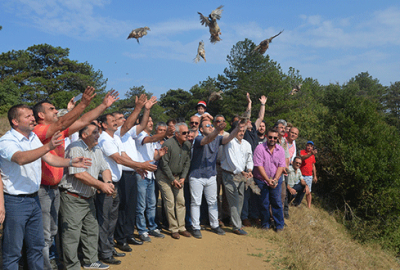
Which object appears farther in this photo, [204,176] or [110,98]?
[204,176]

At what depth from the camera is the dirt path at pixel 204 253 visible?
17.1 feet

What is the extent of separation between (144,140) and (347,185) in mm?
8693

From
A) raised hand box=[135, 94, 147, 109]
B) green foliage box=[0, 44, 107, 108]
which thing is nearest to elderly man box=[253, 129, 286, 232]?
raised hand box=[135, 94, 147, 109]

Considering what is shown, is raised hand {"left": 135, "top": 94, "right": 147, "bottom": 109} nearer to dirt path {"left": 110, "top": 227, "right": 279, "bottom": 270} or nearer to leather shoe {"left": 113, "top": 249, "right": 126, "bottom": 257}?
leather shoe {"left": 113, "top": 249, "right": 126, "bottom": 257}

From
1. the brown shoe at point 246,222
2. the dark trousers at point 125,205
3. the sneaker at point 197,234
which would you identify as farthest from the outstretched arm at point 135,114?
the brown shoe at point 246,222

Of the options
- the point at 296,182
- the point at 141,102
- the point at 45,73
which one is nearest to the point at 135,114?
the point at 141,102

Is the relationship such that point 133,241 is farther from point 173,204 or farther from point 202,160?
point 202,160

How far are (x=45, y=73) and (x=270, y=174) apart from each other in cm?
3533

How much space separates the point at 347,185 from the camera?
11773 mm

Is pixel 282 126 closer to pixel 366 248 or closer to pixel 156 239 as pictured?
pixel 156 239

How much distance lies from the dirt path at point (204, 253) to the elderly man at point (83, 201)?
0.59 m

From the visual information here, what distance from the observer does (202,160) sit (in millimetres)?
6484

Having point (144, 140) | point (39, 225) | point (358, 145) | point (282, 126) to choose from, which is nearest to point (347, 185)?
point (358, 145)

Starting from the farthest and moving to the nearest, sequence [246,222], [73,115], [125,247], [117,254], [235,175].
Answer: [246,222]
[235,175]
[125,247]
[117,254]
[73,115]
